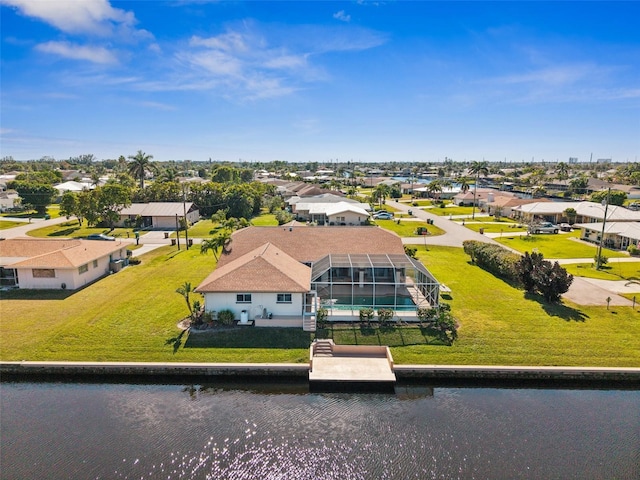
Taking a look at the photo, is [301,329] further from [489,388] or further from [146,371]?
[489,388]

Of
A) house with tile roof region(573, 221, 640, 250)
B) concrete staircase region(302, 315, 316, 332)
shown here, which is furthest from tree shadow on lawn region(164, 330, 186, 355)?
house with tile roof region(573, 221, 640, 250)

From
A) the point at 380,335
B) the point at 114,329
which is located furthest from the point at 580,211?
the point at 114,329

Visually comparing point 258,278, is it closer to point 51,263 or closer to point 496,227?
point 51,263

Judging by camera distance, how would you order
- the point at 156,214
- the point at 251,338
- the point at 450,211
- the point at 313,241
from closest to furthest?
the point at 251,338 < the point at 313,241 < the point at 156,214 < the point at 450,211

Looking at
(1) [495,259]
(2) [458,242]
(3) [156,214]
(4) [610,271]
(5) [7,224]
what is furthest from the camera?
(5) [7,224]

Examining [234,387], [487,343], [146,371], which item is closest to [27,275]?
[146,371]

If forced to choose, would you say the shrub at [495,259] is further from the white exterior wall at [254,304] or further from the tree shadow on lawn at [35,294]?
the tree shadow on lawn at [35,294]

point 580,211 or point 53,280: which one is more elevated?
point 580,211

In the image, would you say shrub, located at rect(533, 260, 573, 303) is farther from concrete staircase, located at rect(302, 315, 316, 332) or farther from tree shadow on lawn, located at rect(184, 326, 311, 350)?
tree shadow on lawn, located at rect(184, 326, 311, 350)
